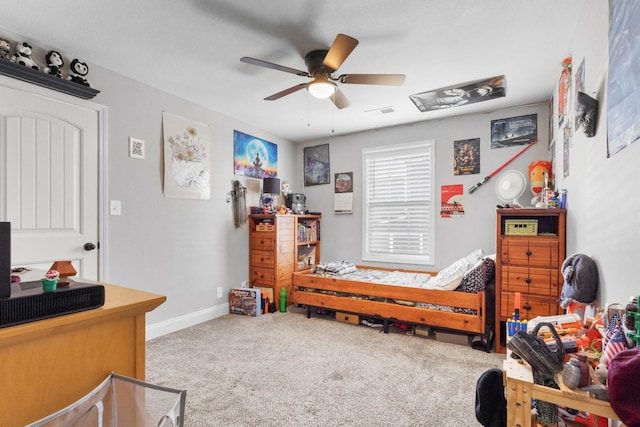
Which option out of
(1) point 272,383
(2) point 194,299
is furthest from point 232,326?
(1) point 272,383

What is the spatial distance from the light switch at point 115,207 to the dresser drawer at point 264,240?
162 centimetres

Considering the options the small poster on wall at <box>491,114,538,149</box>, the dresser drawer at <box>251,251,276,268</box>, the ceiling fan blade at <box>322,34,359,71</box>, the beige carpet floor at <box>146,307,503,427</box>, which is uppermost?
the ceiling fan blade at <box>322,34,359,71</box>

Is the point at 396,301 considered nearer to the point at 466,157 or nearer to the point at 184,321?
the point at 466,157

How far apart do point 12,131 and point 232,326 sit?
243 centimetres

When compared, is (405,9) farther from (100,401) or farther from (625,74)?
(100,401)

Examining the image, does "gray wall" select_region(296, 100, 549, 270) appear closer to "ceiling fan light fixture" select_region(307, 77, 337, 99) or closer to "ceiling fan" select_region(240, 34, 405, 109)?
"ceiling fan" select_region(240, 34, 405, 109)

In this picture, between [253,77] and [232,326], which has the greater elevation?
[253,77]

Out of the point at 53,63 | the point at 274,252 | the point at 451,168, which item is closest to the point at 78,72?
the point at 53,63

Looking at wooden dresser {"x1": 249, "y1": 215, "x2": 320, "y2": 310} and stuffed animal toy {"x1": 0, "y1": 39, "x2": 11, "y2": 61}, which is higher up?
stuffed animal toy {"x1": 0, "y1": 39, "x2": 11, "y2": 61}

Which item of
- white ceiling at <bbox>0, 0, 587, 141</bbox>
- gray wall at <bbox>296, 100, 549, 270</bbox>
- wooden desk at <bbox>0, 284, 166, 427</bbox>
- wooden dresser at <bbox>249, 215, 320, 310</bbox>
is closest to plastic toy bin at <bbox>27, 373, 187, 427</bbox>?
wooden desk at <bbox>0, 284, 166, 427</bbox>

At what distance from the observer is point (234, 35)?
2135 mm

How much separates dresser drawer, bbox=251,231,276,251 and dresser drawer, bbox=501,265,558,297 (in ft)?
8.19

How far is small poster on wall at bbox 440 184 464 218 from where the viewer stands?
12.3 ft

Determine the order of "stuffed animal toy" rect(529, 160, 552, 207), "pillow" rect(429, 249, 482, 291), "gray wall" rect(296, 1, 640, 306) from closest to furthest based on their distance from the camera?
"gray wall" rect(296, 1, 640, 306)
"pillow" rect(429, 249, 482, 291)
"stuffed animal toy" rect(529, 160, 552, 207)
